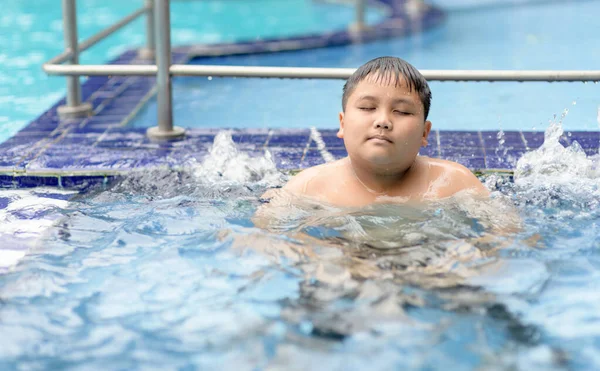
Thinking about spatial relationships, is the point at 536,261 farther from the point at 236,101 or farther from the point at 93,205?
the point at 236,101

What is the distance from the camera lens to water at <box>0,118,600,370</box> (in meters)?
2.36

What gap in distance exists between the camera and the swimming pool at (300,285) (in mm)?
2355

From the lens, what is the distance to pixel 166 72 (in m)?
4.67

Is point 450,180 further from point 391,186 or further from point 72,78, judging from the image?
point 72,78

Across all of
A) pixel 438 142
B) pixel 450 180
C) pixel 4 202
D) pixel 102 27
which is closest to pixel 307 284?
pixel 450 180

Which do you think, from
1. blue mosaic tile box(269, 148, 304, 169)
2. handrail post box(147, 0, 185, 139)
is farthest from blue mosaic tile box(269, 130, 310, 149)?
handrail post box(147, 0, 185, 139)

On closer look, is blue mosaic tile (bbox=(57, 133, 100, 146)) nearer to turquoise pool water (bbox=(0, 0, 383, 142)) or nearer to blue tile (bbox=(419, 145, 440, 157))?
turquoise pool water (bbox=(0, 0, 383, 142))

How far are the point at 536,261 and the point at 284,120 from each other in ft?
11.5

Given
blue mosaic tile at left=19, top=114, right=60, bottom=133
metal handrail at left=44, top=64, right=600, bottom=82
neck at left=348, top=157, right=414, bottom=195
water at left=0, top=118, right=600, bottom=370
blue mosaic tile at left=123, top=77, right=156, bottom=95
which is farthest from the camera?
blue mosaic tile at left=123, top=77, right=156, bottom=95

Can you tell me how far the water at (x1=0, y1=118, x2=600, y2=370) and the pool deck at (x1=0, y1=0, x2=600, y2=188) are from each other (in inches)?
17.0

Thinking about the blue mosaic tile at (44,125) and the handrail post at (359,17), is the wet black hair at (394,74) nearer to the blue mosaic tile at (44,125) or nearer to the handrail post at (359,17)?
the blue mosaic tile at (44,125)

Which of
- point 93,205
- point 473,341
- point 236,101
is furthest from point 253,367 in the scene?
point 236,101

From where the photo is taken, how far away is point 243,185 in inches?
158

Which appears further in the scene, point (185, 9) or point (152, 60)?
point (185, 9)
